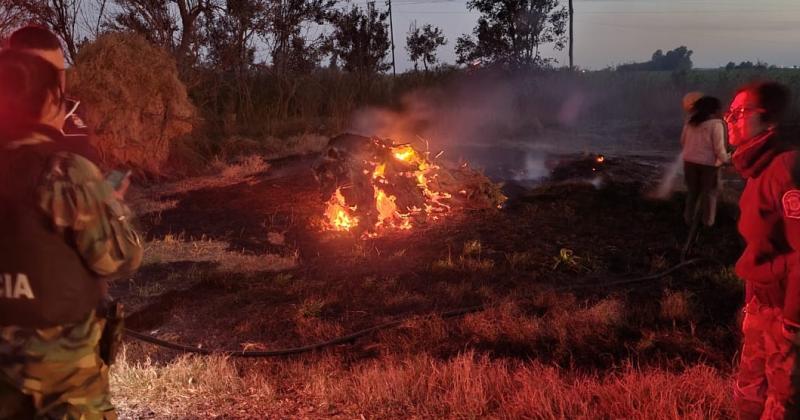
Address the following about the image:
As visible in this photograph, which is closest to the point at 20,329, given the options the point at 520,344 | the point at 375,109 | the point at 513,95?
the point at 520,344

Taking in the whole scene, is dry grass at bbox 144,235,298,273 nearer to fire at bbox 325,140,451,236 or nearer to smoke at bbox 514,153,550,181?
fire at bbox 325,140,451,236

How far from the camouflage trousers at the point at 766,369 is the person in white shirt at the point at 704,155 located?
4795 mm

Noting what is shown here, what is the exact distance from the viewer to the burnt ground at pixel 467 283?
4.62 metres

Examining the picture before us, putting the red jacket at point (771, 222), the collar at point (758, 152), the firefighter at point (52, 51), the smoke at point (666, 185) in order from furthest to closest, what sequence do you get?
the smoke at point (666, 185)
the collar at point (758, 152)
the red jacket at point (771, 222)
the firefighter at point (52, 51)

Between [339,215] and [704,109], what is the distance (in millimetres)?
4663

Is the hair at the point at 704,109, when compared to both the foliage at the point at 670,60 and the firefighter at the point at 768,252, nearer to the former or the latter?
the firefighter at the point at 768,252

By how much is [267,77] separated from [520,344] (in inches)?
675

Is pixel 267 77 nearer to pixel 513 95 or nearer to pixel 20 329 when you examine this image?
pixel 513 95

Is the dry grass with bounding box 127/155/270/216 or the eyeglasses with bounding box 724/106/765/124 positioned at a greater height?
the eyeglasses with bounding box 724/106/765/124

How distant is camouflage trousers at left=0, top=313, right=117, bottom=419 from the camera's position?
1828mm

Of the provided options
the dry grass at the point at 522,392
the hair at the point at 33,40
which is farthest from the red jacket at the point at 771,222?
the hair at the point at 33,40

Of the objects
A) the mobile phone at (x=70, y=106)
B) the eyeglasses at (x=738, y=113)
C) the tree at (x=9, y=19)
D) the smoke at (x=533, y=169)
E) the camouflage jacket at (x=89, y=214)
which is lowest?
the smoke at (x=533, y=169)

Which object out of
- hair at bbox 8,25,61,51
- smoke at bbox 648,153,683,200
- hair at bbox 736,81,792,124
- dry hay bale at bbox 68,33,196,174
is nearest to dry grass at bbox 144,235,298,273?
dry hay bale at bbox 68,33,196,174

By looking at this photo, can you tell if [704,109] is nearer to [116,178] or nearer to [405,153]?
[405,153]
